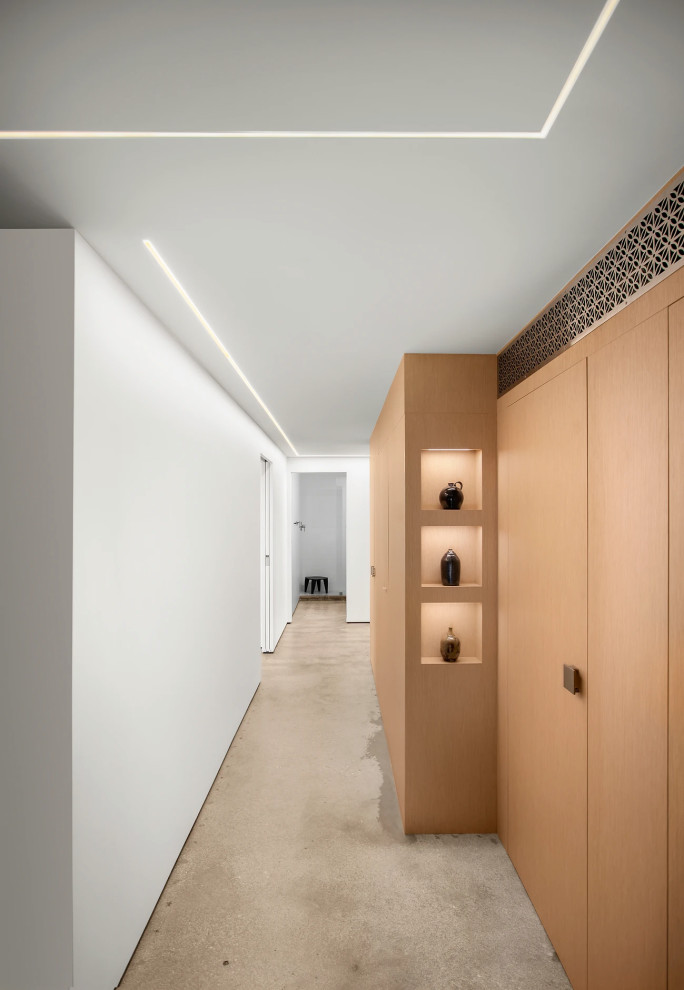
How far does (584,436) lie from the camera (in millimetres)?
1826

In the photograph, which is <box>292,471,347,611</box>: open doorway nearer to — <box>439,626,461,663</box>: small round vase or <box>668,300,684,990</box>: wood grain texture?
<box>439,626,461,663</box>: small round vase

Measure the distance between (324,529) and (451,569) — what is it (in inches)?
327

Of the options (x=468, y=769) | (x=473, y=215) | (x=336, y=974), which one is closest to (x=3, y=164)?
(x=473, y=215)

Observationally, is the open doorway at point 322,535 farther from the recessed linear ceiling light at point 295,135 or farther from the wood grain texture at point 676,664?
the recessed linear ceiling light at point 295,135

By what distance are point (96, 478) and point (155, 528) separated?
2.03 ft

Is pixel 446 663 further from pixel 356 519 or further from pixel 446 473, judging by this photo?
pixel 356 519

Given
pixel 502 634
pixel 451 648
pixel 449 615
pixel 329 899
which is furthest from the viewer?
pixel 449 615

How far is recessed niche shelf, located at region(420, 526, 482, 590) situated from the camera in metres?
2.95

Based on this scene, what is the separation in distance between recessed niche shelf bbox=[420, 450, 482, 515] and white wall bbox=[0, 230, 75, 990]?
1948mm

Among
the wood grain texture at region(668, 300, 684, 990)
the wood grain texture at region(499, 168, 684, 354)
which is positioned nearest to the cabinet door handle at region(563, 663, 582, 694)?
the wood grain texture at region(668, 300, 684, 990)

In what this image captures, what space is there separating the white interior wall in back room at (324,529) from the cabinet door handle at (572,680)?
29.9ft

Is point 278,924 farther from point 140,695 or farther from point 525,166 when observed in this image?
point 525,166

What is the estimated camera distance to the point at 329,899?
2320 mm

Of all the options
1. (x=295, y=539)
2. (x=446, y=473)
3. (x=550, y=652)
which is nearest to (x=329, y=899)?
(x=550, y=652)
